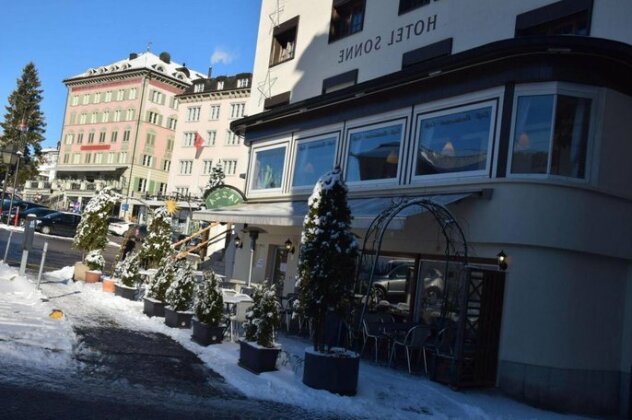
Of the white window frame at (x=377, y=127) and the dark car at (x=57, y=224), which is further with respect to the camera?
the dark car at (x=57, y=224)

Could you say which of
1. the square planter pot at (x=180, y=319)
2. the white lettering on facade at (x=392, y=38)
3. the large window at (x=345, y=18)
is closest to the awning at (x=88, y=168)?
the large window at (x=345, y=18)

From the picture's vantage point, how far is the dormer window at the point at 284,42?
782 inches

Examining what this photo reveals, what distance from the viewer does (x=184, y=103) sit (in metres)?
64.5

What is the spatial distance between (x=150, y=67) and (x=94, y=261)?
57.8 m

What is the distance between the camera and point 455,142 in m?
11.6

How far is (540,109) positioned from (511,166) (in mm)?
1094

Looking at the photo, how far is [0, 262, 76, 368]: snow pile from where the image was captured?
26.5ft

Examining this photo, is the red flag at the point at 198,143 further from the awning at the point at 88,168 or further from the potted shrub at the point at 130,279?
the potted shrub at the point at 130,279

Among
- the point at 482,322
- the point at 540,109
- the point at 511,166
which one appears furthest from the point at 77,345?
the point at 540,109

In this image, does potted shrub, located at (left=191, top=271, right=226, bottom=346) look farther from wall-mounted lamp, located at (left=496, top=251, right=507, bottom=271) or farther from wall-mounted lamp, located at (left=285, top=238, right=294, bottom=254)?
wall-mounted lamp, located at (left=285, top=238, right=294, bottom=254)

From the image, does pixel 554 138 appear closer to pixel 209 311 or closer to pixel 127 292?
pixel 209 311

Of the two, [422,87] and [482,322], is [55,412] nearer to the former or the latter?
[482,322]

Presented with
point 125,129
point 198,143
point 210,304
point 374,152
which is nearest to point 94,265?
point 210,304

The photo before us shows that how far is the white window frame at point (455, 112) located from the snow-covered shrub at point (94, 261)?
10412mm
